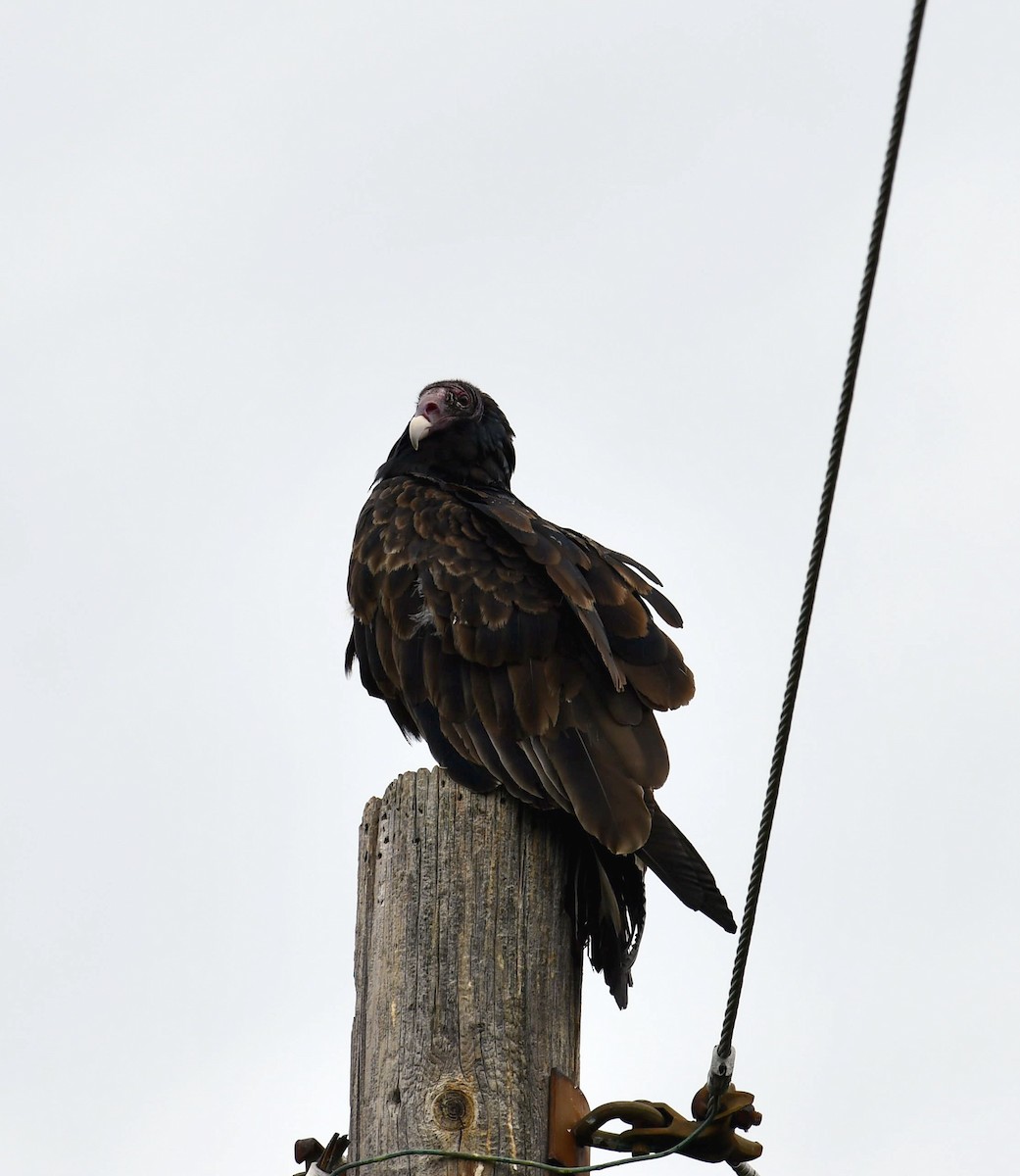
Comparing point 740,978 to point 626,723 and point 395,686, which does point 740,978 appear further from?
point 395,686

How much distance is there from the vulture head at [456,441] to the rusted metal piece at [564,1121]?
3.13 metres

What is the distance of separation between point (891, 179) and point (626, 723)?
1904 millimetres

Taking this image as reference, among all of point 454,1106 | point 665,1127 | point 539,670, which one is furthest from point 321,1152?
point 539,670

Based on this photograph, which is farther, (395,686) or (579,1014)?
(395,686)

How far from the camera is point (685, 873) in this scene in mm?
3889

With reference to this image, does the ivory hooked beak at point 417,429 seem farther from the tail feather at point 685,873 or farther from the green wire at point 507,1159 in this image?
the green wire at point 507,1159

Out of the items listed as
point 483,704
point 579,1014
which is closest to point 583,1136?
point 579,1014

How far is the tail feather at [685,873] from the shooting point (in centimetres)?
389

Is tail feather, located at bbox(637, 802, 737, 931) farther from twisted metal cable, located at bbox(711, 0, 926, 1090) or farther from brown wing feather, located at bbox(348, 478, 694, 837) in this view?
twisted metal cable, located at bbox(711, 0, 926, 1090)

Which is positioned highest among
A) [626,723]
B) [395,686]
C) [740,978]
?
[395,686]

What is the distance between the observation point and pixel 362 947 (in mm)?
3285

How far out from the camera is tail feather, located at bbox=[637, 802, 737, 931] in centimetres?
389

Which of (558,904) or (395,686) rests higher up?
(395,686)

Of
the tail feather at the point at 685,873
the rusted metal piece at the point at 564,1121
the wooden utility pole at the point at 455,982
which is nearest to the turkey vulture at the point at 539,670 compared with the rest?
the tail feather at the point at 685,873
